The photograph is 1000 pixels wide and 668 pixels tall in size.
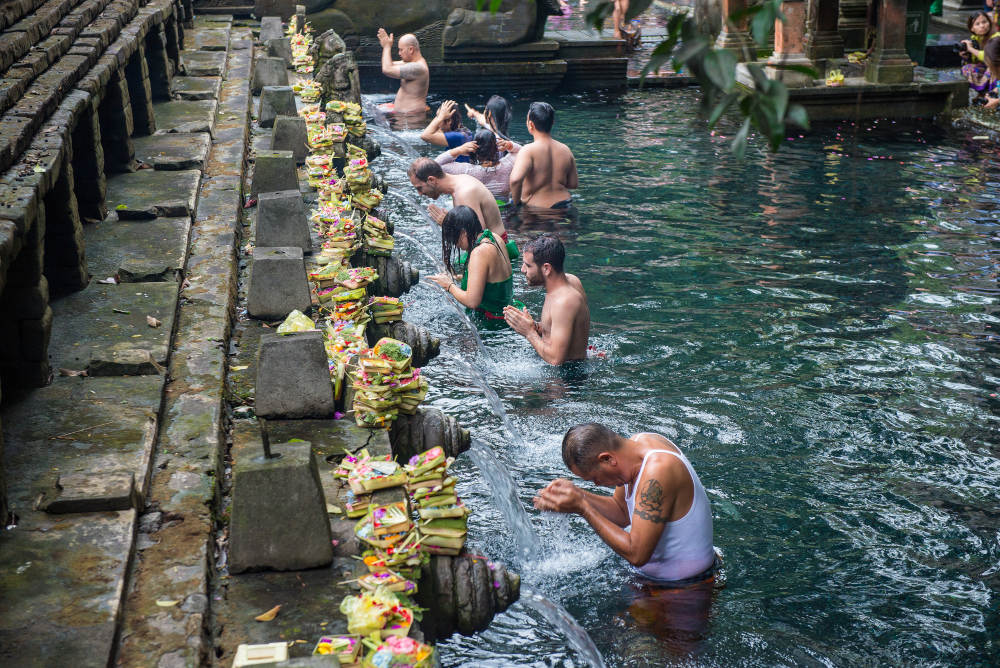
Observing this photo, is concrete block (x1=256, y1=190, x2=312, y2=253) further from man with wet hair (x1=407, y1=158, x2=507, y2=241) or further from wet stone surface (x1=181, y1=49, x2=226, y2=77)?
wet stone surface (x1=181, y1=49, x2=226, y2=77)

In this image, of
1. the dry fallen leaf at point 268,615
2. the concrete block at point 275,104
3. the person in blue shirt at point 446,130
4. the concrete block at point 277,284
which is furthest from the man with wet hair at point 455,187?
the dry fallen leaf at point 268,615

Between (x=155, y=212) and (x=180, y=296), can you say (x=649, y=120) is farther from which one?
(x=180, y=296)

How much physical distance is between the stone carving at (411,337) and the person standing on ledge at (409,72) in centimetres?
969

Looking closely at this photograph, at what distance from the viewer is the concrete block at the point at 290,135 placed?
31.8ft

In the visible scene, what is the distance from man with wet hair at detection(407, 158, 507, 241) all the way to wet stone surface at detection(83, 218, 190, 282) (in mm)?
2122

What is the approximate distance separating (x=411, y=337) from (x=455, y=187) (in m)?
2.30

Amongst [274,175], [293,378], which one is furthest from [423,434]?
[274,175]

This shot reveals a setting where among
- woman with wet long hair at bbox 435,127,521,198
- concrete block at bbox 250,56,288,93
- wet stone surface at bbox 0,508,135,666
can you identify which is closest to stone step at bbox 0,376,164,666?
wet stone surface at bbox 0,508,135,666

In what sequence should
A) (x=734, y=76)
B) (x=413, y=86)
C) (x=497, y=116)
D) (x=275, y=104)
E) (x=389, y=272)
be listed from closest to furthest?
(x=734, y=76) → (x=389, y=272) → (x=275, y=104) → (x=497, y=116) → (x=413, y=86)

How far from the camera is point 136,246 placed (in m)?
7.16

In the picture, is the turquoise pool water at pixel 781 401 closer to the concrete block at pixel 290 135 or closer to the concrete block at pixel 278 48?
the concrete block at pixel 290 135

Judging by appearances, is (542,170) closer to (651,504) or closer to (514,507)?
(514,507)

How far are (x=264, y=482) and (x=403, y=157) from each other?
11004 mm

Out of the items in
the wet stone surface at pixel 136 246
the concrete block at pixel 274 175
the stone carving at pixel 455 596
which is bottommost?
the stone carving at pixel 455 596
